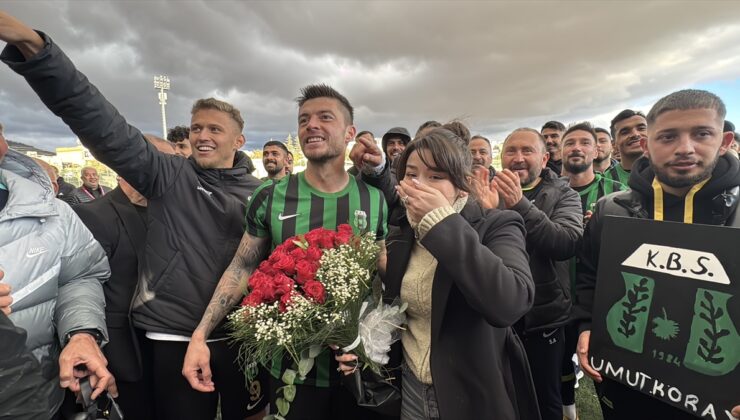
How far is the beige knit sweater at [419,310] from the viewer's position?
1.78 m

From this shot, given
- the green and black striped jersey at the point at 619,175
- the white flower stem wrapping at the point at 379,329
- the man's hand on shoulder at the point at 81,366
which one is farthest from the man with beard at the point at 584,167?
the man's hand on shoulder at the point at 81,366

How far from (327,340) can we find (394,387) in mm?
512

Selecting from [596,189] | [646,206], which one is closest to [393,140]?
[596,189]

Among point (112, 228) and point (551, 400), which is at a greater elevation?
point (112, 228)

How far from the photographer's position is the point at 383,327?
5.87 ft

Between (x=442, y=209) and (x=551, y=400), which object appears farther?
(x=551, y=400)

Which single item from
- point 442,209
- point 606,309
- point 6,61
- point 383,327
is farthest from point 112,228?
point 606,309

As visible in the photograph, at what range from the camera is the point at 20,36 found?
1.66m

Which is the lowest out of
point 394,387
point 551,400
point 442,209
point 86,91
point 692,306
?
point 551,400

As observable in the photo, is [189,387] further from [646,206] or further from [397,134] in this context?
[397,134]

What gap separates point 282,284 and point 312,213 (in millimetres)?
950

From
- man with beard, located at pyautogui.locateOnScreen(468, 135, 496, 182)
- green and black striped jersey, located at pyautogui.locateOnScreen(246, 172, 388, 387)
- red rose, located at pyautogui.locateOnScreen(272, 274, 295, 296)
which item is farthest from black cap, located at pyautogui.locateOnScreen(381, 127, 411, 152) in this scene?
red rose, located at pyautogui.locateOnScreen(272, 274, 295, 296)

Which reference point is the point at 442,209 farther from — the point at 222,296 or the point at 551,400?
the point at 551,400

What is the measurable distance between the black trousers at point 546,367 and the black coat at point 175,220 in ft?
9.59
